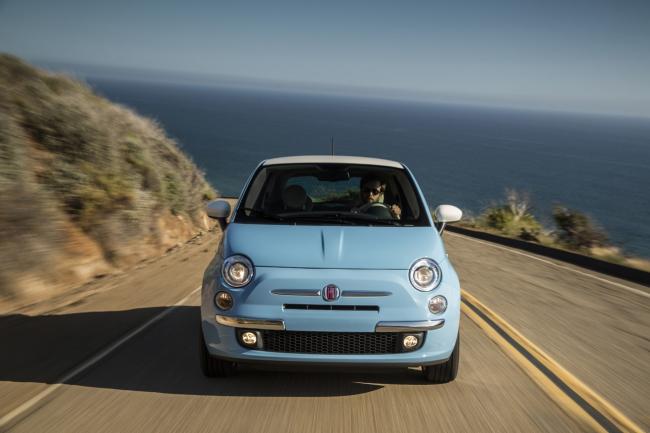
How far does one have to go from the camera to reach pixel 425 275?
404cm

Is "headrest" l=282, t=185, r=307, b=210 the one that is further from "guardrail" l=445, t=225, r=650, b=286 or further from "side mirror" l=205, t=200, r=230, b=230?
"guardrail" l=445, t=225, r=650, b=286

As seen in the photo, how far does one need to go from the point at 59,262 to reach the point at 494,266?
7704mm

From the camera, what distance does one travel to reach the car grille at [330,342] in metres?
3.85

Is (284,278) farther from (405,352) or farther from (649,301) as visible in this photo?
(649,301)

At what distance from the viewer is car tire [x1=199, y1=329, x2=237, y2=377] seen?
168 inches

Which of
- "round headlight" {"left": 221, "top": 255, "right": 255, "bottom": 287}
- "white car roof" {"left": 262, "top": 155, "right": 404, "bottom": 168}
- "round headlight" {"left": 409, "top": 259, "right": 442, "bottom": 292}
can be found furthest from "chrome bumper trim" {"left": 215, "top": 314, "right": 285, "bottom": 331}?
"white car roof" {"left": 262, "top": 155, "right": 404, "bottom": 168}

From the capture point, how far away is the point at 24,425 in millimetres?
3539

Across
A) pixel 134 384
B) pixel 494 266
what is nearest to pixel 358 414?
pixel 134 384

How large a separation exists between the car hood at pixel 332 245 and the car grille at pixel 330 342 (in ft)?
1.42

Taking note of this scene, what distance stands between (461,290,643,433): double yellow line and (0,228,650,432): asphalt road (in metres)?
0.10

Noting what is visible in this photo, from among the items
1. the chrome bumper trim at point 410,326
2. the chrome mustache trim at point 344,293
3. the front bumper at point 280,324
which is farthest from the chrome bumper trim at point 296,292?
the chrome bumper trim at point 410,326

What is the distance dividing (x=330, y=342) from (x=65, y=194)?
7.07 metres

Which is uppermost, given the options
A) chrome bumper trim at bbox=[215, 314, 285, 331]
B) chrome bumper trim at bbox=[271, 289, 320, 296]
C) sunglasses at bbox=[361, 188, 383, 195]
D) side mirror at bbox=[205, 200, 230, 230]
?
sunglasses at bbox=[361, 188, 383, 195]

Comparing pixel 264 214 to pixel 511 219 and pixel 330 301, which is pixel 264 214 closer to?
pixel 330 301
